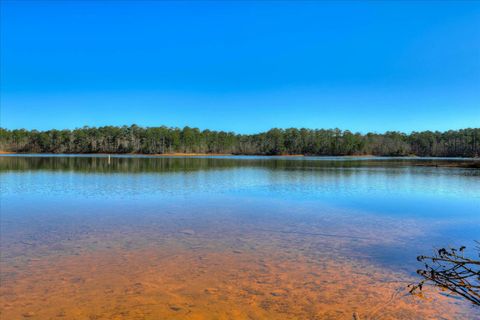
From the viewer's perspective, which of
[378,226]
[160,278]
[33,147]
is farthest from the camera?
[33,147]

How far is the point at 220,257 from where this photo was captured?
26.5ft

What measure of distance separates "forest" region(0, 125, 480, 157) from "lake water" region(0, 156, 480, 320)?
139 m

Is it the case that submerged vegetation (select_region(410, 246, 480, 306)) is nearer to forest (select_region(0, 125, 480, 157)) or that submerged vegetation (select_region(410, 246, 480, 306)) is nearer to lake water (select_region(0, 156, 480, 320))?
lake water (select_region(0, 156, 480, 320))

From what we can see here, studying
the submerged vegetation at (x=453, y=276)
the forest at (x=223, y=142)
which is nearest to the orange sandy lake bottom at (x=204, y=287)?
the submerged vegetation at (x=453, y=276)

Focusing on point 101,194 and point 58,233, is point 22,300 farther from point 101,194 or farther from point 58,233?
point 101,194

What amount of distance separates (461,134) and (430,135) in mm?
11800

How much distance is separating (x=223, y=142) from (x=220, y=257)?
157392mm

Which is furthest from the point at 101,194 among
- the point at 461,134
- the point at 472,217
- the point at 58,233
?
the point at 461,134

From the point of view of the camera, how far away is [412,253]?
868 cm

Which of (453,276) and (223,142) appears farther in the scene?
(223,142)

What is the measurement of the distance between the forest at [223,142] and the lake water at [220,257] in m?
139

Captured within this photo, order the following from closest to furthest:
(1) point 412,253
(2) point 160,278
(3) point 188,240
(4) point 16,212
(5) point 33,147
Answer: (2) point 160,278, (1) point 412,253, (3) point 188,240, (4) point 16,212, (5) point 33,147

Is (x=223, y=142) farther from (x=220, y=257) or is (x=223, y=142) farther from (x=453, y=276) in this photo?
(x=453, y=276)

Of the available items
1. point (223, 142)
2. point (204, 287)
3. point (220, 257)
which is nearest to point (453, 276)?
point (204, 287)
